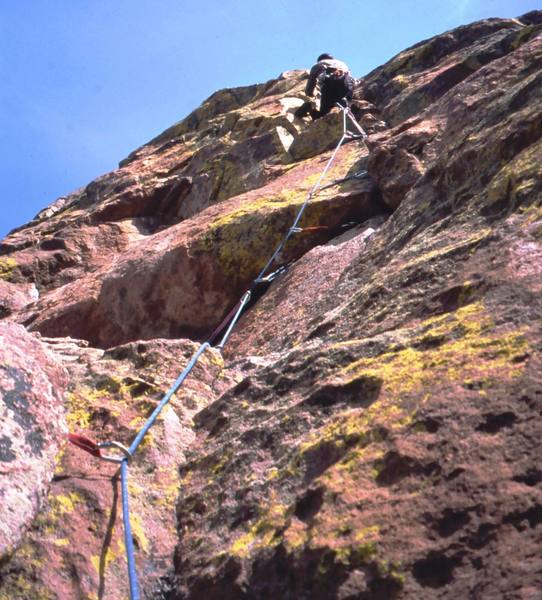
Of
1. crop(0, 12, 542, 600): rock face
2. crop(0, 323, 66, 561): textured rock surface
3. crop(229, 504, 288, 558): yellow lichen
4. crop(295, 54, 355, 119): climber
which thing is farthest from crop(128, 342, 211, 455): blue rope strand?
crop(295, 54, 355, 119): climber

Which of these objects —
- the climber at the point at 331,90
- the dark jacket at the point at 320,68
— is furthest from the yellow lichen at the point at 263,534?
the dark jacket at the point at 320,68

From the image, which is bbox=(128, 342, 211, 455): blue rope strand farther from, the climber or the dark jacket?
the dark jacket

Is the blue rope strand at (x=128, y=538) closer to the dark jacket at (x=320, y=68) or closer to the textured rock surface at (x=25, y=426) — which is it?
the textured rock surface at (x=25, y=426)

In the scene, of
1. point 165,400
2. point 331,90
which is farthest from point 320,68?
point 165,400

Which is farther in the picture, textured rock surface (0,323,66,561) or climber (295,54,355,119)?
climber (295,54,355,119)

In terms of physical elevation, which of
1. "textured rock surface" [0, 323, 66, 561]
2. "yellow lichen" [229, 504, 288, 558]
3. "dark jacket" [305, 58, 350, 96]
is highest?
"dark jacket" [305, 58, 350, 96]

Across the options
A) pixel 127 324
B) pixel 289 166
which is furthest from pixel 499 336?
pixel 289 166

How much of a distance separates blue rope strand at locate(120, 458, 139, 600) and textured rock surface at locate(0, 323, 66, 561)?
350 millimetres

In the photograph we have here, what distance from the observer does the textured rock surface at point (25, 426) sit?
3.29m

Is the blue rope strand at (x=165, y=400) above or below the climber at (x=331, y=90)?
below

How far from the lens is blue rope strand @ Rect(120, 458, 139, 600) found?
3149mm

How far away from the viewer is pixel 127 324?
994 centimetres

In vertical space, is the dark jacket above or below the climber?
above

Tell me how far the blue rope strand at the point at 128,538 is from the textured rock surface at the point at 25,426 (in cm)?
35
